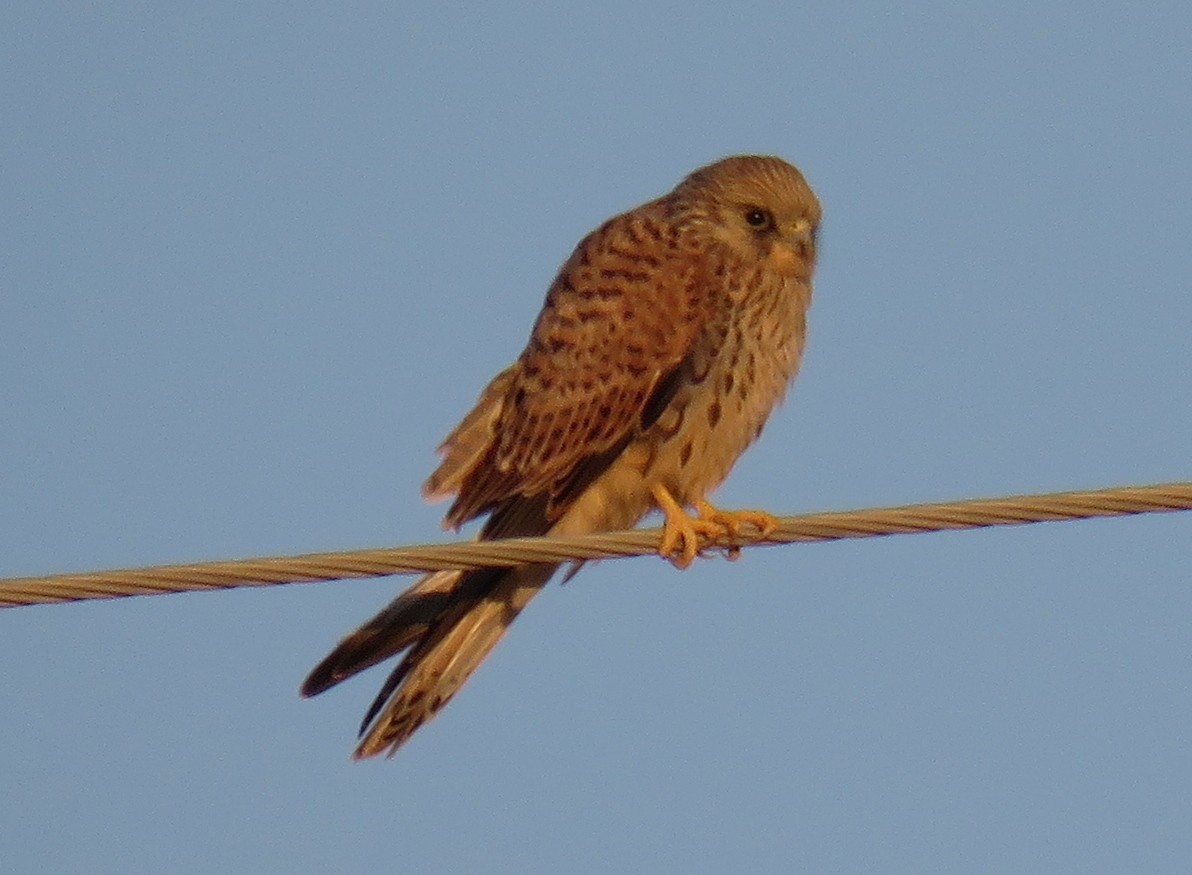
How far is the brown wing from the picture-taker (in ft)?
19.0

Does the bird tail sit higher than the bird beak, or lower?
lower

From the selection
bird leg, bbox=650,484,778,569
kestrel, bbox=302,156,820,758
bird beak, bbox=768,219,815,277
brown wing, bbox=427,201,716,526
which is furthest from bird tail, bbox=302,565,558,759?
bird beak, bbox=768,219,815,277

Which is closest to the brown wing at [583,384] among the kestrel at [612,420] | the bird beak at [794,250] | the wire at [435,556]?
the kestrel at [612,420]

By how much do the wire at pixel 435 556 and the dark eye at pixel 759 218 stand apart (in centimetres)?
226

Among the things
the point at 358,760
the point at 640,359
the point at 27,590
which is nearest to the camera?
the point at 27,590

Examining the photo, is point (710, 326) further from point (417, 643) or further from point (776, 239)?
point (417, 643)

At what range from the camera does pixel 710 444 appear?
579 centimetres

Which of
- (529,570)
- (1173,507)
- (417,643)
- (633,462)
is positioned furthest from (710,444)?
(1173,507)

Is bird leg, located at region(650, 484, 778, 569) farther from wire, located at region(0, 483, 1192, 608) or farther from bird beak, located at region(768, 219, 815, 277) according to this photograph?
wire, located at region(0, 483, 1192, 608)

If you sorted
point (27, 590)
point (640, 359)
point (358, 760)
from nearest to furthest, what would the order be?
point (27, 590) → point (358, 760) → point (640, 359)

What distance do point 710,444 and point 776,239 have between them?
0.70m

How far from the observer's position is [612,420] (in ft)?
19.1

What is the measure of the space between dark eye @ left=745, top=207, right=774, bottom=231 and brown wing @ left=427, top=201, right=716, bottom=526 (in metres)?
0.21

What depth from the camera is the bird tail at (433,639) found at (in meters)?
5.45
